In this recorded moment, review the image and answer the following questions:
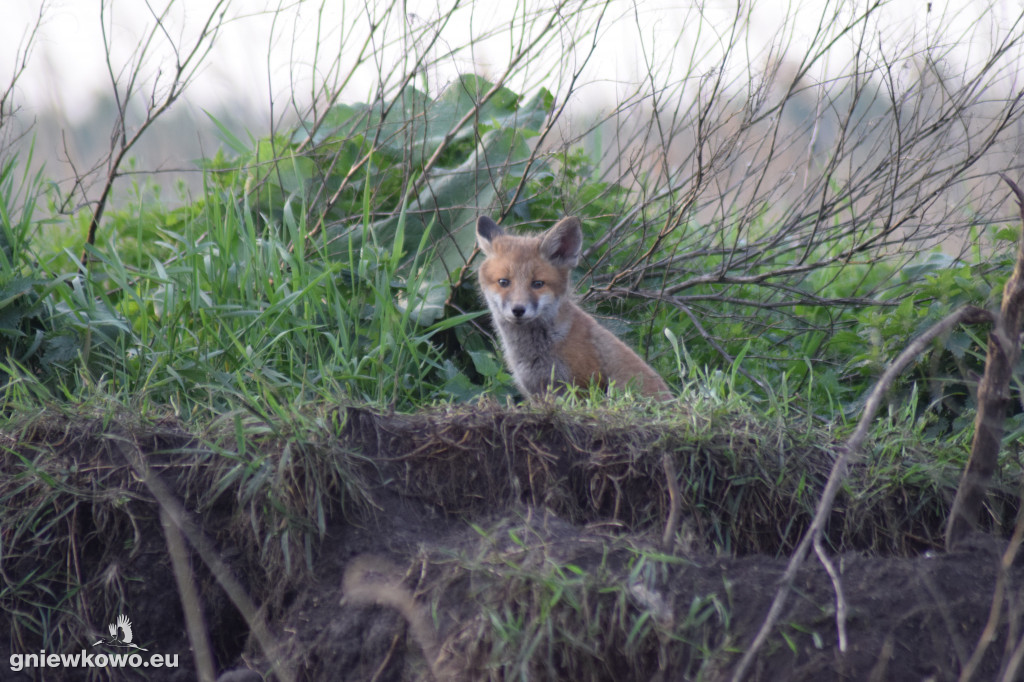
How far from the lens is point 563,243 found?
4598 mm

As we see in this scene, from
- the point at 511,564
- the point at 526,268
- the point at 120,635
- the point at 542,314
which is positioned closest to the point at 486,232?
the point at 526,268

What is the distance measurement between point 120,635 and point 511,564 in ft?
4.47

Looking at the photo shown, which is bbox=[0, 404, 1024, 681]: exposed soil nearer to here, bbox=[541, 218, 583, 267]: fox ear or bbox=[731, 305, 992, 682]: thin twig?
bbox=[731, 305, 992, 682]: thin twig

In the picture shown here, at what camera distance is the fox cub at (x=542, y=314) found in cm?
447

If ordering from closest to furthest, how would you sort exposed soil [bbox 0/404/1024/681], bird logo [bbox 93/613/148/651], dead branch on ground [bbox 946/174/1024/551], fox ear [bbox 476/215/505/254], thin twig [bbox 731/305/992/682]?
thin twig [bbox 731/305/992/682]
exposed soil [bbox 0/404/1024/681]
dead branch on ground [bbox 946/174/1024/551]
bird logo [bbox 93/613/148/651]
fox ear [bbox 476/215/505/254]

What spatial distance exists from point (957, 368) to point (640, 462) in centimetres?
194

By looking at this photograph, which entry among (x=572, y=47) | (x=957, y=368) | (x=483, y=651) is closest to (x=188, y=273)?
(x=572, y=47)

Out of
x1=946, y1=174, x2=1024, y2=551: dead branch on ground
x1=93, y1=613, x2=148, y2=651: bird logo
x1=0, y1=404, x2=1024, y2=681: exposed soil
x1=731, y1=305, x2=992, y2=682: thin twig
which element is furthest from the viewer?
x1=93, y1=613, x2=148, y2=651: bird logo

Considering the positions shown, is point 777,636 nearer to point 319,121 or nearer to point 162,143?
point 319,121

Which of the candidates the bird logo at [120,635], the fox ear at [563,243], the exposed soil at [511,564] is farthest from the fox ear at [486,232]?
the bird logo at [120,635]

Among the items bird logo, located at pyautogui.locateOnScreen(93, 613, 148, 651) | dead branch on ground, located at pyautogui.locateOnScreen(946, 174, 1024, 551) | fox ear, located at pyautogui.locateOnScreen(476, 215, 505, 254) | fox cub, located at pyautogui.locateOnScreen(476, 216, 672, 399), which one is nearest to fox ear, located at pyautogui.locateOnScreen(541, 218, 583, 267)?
fox cub, located at pyautogui.locateOnScreen(476, 216, 672, 399)

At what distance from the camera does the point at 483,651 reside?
6.72 ft

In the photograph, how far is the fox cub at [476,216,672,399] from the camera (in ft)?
14.7

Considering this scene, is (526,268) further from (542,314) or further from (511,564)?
(511,564)
